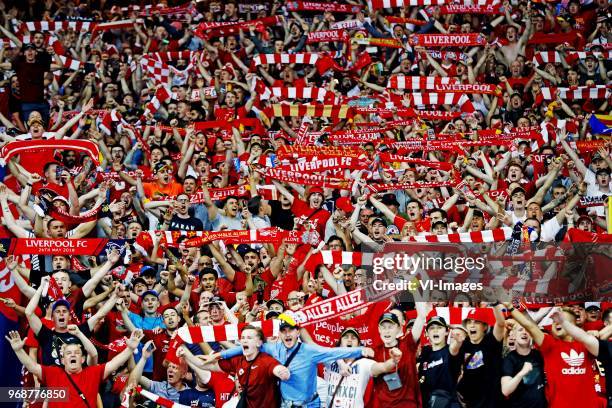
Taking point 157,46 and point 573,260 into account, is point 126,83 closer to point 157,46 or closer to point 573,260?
point 157,46

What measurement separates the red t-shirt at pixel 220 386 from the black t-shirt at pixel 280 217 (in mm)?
4203

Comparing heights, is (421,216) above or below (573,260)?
below

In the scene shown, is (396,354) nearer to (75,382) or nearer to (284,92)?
(75,382)

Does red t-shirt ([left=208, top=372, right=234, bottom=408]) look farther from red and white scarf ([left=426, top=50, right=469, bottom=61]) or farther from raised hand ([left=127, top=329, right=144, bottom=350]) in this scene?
red and white scarf ([left=426, top=50, right=469, bottom=61])

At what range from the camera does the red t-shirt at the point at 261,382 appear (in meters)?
12.3

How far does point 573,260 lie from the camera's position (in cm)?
1231

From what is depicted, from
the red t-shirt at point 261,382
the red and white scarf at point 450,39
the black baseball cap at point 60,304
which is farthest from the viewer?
the red and white scarf at point 450,39

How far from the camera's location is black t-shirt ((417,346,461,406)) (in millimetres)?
11859

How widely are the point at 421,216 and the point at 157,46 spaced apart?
7.74 m

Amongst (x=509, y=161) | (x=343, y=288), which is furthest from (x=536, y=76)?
(x=343, y=288)

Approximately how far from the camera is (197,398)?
515 inches

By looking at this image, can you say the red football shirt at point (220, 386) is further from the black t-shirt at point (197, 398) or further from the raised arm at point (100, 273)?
the raised arm at point (100, 273)

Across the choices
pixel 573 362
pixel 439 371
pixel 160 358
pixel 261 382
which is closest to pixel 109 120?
pixel 160 358

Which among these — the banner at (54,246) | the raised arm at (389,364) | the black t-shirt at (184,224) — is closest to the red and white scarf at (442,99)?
the black t-shirt at (184,224)
